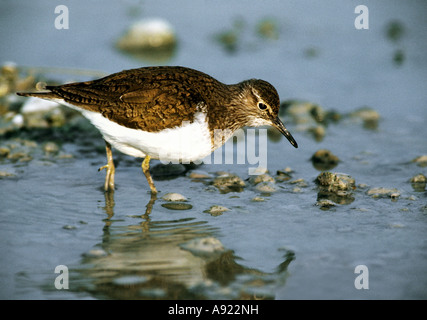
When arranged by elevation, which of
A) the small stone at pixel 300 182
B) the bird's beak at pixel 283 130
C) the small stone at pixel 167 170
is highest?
the bird's beak at pixel 283 130

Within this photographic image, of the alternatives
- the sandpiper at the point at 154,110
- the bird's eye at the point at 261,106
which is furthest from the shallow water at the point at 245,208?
the bird's eye at the point at 261,106

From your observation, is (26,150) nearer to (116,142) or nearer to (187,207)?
(116,142)

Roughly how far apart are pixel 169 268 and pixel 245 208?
5.57 ft

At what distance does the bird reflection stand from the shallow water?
2cm

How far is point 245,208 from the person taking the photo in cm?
669

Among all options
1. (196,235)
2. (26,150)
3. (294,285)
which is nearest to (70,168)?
(26,150)

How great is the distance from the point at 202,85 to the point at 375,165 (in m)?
2.80

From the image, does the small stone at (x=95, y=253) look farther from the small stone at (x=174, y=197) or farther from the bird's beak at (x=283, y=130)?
the bird's beak at (x=283, y=130)

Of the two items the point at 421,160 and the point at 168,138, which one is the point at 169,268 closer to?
the point at 168,138

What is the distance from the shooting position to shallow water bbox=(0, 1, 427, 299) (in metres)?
5.08

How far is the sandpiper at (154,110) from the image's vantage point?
6.78 metres

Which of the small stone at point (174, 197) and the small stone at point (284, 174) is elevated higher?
the small stone at point (284, 174)

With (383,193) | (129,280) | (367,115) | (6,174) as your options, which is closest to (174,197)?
(129,280)

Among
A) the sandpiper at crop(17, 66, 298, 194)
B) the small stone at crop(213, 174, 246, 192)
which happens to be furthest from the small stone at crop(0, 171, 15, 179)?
the small stone at crop(213, 174, 246, 192)
